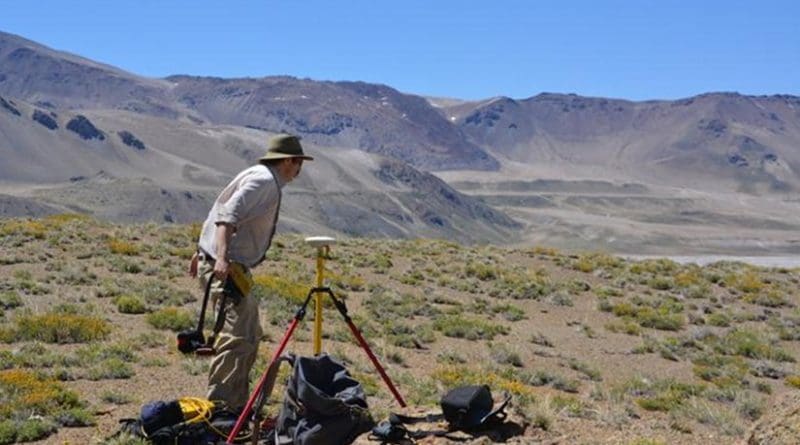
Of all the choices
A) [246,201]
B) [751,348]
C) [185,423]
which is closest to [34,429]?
[185,423]

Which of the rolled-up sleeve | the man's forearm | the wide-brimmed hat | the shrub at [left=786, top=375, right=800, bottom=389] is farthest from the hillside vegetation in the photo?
the wide-brimmed hat

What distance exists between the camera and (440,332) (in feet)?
50.9

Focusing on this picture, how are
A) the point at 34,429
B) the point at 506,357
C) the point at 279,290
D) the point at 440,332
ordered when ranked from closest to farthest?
the point at 34,429
the point at 506,357
the point at 440,332
the point at 279,290

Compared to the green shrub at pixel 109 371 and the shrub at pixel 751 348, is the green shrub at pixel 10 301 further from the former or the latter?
the shrub at pixel 751 348

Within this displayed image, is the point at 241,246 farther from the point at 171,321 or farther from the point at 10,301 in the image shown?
the point at 10,301

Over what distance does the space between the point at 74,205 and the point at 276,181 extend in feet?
541

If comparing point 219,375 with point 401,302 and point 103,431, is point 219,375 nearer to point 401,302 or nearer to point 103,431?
point 103,431

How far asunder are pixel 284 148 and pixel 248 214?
651mm

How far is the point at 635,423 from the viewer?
27.4 ft

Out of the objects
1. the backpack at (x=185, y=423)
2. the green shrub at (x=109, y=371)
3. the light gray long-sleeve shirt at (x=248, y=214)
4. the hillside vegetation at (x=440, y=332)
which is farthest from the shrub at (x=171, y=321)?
the light gray long-sleeve shirt at (x=248, y=214)

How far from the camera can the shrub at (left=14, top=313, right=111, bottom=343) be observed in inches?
449

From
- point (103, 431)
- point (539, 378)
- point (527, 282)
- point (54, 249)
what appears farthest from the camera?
point (527, 282)

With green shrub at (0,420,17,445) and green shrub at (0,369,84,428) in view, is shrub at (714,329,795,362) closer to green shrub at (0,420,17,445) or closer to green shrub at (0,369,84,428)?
green shrub at (0,369,84,428)

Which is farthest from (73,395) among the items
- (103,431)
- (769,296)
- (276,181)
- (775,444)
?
(769,296)
